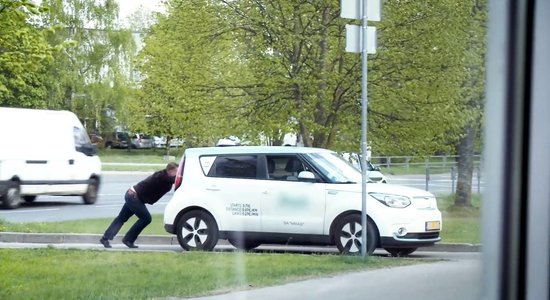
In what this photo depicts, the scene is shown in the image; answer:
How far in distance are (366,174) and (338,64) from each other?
71 cm

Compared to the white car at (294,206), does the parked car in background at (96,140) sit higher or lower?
higher

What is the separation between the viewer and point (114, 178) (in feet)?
15.2

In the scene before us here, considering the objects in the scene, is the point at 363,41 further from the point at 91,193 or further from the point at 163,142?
the point at 91,193

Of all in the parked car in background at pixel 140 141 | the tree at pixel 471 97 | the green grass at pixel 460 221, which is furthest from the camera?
the parked car in background at pixel 140 141

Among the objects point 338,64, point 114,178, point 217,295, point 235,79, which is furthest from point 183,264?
point 338,64

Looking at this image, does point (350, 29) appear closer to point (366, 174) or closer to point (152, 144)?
point (366, 174)

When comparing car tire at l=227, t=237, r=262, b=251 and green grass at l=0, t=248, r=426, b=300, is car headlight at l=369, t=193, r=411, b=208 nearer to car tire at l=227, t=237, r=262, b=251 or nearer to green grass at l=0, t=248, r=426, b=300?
green grass at l=0, t=248, r=426, b=300

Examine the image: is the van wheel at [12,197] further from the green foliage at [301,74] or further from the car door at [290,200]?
the car door at [290,200]

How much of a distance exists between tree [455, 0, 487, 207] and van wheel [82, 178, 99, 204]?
2087mm

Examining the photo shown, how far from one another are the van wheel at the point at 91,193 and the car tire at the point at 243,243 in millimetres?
882

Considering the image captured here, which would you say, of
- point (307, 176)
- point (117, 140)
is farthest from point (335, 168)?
point (117, 140)

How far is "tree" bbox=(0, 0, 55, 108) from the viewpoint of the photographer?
4656 millimetres

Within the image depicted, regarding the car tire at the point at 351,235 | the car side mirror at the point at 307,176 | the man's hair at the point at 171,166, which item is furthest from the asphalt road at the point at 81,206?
the car tire at the point at 351,235

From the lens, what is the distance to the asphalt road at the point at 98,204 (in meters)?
4.62
